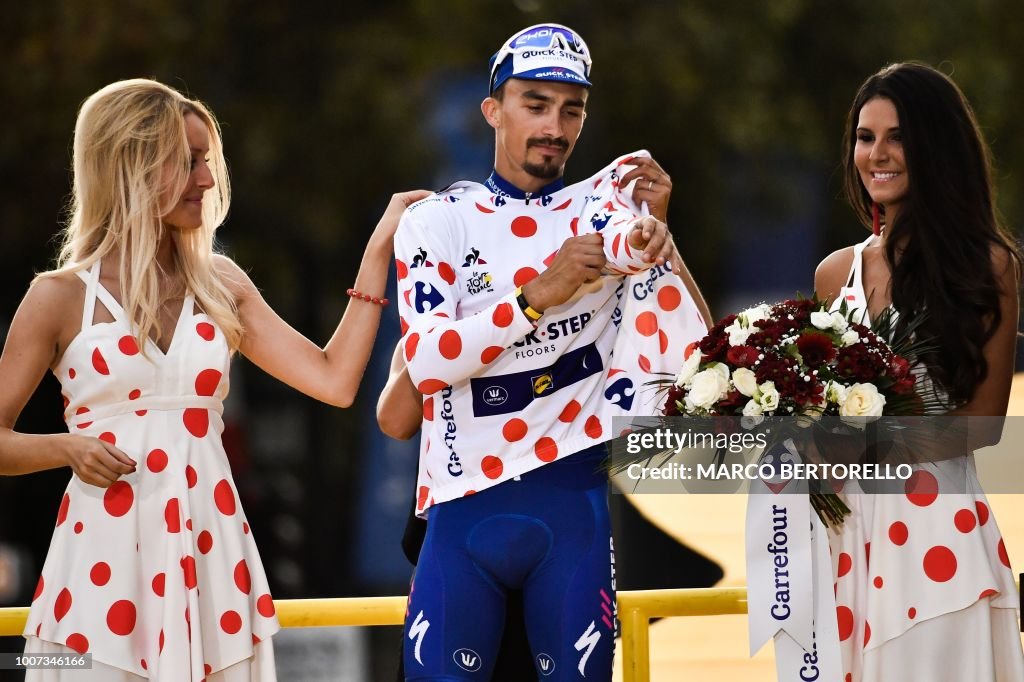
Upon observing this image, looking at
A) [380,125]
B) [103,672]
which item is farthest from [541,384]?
[380,125]

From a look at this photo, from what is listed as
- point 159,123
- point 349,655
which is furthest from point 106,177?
point 349,655

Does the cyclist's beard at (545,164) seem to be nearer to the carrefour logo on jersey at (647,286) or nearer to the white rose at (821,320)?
the carrefour logo on jersey at (647,286)

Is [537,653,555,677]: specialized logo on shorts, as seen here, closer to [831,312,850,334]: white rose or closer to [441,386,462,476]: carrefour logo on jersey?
[441,386,462,476]: carrefour logo on jersey

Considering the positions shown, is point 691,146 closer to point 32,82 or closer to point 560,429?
point 32,82

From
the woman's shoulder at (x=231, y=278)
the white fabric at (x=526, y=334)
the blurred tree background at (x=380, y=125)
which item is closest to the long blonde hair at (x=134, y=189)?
the woman's shoulder at (x=231, y=278)

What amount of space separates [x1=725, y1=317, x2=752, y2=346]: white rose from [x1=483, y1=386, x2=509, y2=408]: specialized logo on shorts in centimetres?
62

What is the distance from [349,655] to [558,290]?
4.42 meters

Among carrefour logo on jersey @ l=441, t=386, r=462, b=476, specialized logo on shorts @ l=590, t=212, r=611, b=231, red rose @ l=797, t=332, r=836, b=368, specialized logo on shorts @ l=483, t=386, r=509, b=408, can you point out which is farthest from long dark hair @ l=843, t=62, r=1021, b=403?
carrefour logo on jersey @ l=441, t=386, r=462, b=476

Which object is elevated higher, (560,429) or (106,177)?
(106,177)

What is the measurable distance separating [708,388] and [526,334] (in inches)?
21.0

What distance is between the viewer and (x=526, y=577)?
3750 millimetres

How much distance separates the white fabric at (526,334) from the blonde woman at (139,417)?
0.56m

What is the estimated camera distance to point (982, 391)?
12.2 ft

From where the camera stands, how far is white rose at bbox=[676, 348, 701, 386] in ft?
11.5
